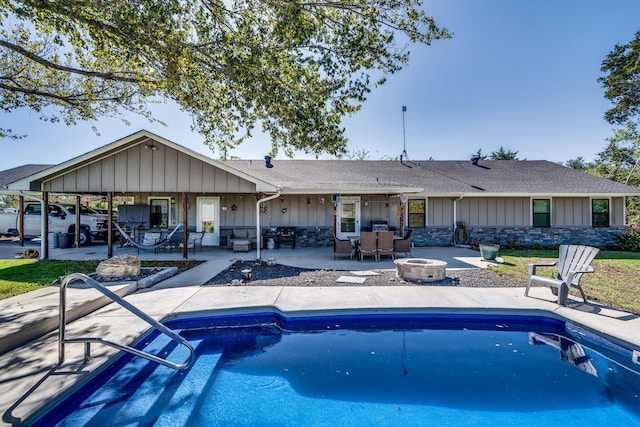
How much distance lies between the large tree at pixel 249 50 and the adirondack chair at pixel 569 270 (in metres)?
4.95

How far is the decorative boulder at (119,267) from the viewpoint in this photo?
250 inches

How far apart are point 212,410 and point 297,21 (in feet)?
19.4

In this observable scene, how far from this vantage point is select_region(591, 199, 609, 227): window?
13.0m

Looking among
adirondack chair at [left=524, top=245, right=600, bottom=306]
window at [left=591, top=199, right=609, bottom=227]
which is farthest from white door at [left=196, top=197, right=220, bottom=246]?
window at [left=591, top=199, right=609, bottom=227]

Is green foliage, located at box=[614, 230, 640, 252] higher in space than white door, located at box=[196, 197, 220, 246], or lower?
lower

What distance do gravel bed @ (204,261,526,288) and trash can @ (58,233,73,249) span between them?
8851mm

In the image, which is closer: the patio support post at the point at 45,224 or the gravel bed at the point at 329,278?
the gravel bed at the point at 329,278

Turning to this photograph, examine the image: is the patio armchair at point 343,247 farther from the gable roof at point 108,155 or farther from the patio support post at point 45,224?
the patio support post at point 45,224

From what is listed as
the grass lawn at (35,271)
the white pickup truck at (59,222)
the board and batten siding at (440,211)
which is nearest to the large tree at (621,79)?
the board and batten siding at (440,211)

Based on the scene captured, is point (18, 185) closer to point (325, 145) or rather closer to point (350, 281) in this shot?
point (325, 145)

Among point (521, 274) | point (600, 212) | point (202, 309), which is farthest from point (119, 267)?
point (600, 212)

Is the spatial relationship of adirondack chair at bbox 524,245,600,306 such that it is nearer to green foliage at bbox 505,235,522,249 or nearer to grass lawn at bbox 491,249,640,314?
grass lawn at bbox 491,249,640,314

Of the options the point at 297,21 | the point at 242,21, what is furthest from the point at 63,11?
the point at 297,21

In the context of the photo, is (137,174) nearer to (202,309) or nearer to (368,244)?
(202,309)
